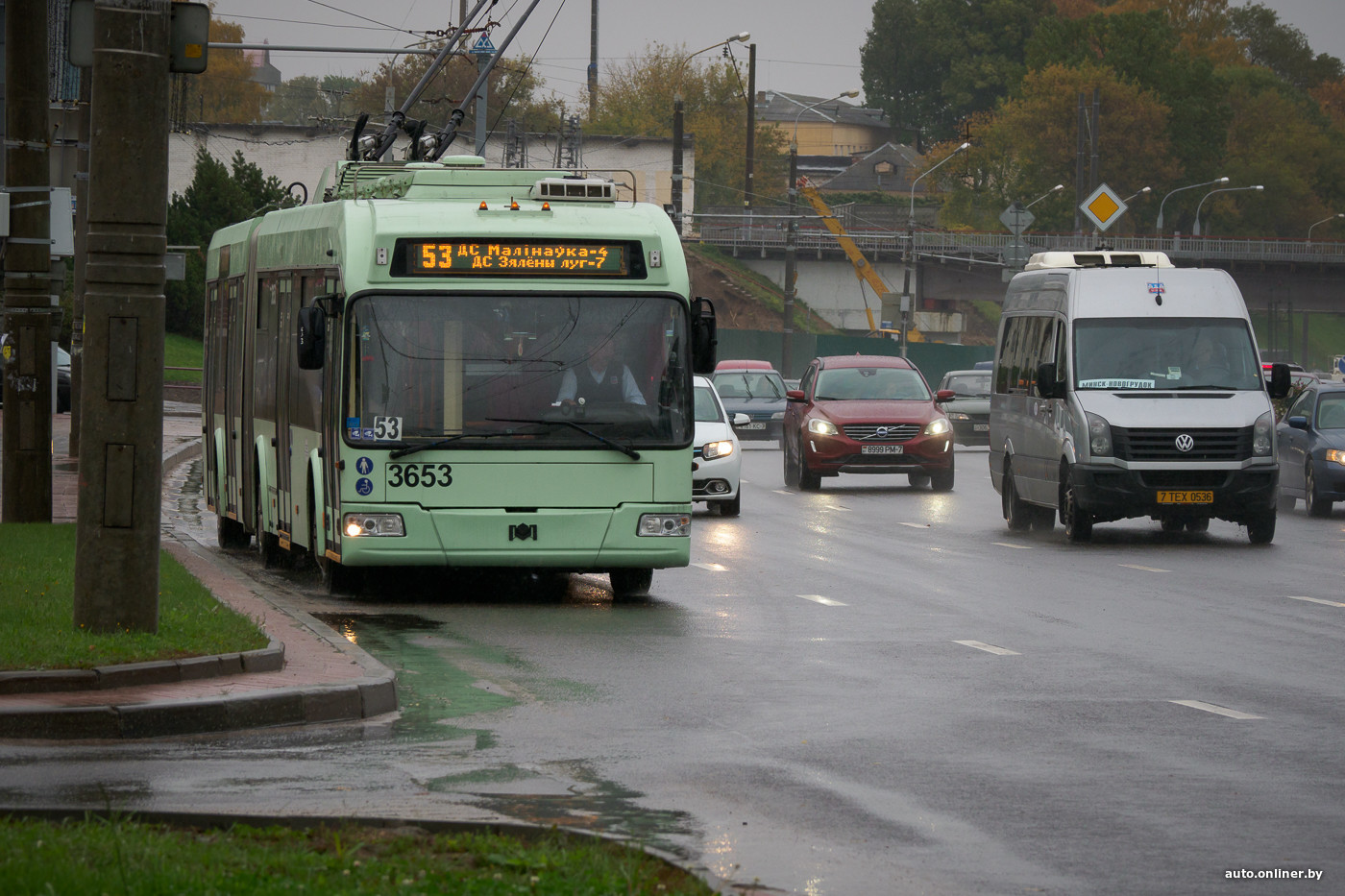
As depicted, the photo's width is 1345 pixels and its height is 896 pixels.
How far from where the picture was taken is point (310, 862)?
5.86 meters

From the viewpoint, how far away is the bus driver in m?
14.5

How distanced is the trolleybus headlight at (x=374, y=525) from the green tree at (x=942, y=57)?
120 m

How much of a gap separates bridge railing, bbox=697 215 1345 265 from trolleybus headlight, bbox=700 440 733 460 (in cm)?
7116

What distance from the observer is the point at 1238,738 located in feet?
29.7

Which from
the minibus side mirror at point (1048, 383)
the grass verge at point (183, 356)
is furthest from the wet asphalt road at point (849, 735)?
the grass verge at point (183, 356)

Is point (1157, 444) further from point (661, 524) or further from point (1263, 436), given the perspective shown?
point (661, 524)

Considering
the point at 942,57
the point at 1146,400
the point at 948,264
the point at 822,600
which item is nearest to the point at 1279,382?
the point at 1146,400

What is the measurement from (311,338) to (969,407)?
32.5m

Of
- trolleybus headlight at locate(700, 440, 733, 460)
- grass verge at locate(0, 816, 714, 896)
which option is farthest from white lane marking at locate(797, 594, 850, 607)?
grass verge at locate(0, 816, 714, 896)

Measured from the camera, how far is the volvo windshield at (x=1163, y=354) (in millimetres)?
21078

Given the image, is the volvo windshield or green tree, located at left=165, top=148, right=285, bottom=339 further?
green tree, located at left=165, top=148, right=285, bottom=339

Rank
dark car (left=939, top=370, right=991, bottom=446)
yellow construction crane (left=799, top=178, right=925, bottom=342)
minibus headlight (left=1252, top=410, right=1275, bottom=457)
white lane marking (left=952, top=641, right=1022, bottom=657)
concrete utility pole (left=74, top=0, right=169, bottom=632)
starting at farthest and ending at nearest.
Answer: yellow construction crane (left=799, top=178, right=925, bottom=342) < dark car (left=939, top=370, right=991, bottom=446) < minibus headlight (left=1252, top=410, right=1275, bottom=457) < white lane marking (left=952, top=641, right=1022, bottom=657) < concrete utility pole (left=74, top=0, right=169, bottom=632)

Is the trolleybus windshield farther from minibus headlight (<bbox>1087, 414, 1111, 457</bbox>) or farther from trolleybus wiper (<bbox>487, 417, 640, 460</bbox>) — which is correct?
minibus headlight (<bbox>1087, 414, 1111, 457</bbox>)

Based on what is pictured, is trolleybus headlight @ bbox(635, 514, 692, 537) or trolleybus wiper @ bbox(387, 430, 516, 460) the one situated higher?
trolleybus wiper @ bbox(387, 430, 516, 460)
